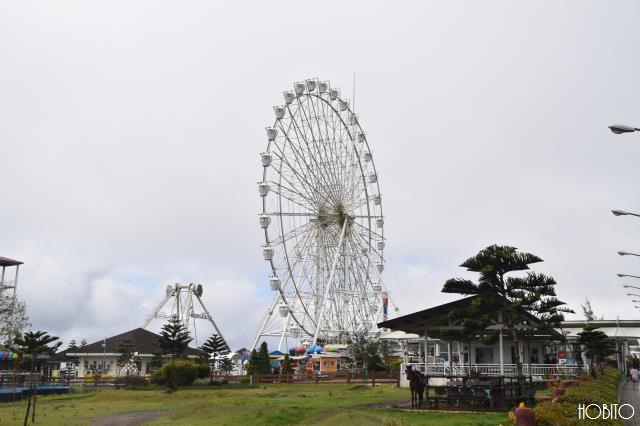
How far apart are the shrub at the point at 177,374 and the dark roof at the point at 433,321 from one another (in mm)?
19426

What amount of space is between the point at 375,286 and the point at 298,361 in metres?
10.5

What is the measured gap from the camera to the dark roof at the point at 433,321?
28344 mm

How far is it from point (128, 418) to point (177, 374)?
19332 mm

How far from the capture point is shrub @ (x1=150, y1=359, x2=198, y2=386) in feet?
147

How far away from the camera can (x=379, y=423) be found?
60.0 ft

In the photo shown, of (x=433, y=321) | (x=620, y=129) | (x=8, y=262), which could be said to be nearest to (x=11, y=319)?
(x=8, y=262)

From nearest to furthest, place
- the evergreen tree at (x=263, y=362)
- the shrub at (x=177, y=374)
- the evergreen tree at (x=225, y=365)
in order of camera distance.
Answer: the shrub at (x=177, y=374)
the evergreen tree at (x=263, y=362)
the evergreen tree at (x=225, y=365)

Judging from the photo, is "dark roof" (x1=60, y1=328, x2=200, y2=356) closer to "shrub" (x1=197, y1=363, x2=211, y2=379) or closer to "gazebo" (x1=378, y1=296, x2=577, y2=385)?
"shrub" (x1=197, y1=363, x2=211, y2=379)

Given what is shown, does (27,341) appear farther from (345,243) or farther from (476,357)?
(345,243)

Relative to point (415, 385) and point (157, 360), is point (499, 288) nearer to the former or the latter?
point (415, 385)

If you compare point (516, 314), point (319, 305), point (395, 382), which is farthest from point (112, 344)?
point (516, 314)

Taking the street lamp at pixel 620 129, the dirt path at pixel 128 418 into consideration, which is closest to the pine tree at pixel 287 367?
the dirt path at pixel 128 418

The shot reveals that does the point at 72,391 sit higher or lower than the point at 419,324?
lower

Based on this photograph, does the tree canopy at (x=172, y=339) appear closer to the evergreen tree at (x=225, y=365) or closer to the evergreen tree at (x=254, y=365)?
the evergreen tree at (x=254, y=365)
